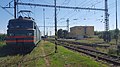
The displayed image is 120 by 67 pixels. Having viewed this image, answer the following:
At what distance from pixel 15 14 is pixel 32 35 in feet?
38.3

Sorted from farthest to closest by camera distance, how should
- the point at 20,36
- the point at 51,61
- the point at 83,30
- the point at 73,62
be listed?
the point at 83,30 → the point at 20,36 → the point at 51,61 → the point at 73,62

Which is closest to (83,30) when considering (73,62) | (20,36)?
(20,36)

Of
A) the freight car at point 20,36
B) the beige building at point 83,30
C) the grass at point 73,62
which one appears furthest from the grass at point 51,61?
the beige building at point 83,30

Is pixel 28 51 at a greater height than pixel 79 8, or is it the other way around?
pixel 79 8

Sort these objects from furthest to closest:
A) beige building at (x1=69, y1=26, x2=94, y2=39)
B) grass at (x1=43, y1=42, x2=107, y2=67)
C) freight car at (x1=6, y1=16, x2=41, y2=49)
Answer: beige building at (x1=69, y1=26, x2=94, y2=39) < freight car at (x1=6, y1=16, x2=41, y2=49) < grass at (x1=43, y1=42, x2=107, y2=67)

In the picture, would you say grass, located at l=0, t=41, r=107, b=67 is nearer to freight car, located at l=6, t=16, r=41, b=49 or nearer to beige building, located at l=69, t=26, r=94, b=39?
freight car, located at l=6, t=16, r=41, b=49

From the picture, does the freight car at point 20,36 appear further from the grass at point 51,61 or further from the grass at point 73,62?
the grass at point 73,62

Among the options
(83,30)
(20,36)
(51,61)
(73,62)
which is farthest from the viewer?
(83,30)

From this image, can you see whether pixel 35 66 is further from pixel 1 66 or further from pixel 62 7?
pixel 62 7

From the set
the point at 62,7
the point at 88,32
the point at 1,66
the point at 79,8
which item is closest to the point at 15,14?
the point at 62,7

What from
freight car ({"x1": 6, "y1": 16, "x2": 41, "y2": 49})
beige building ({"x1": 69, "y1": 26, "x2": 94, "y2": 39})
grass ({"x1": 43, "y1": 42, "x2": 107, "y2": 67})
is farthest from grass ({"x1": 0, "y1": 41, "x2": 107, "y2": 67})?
beige building ({"x1": 69, "y1": 26, "x2": 94, "y2": 39})

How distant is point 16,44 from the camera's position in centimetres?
1944

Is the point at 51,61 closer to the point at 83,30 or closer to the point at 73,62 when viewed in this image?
the point at 73,62

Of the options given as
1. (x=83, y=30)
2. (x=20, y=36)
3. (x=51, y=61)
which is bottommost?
(x=51, y=61)
